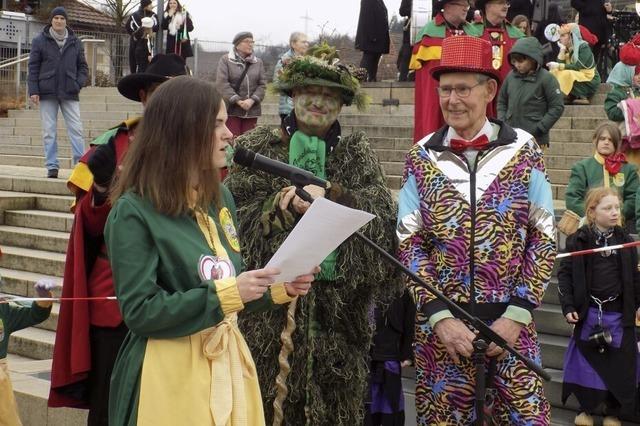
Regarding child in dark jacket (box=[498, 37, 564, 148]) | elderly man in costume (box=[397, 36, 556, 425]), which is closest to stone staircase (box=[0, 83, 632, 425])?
child in dark jacket (box=[498, 37, 564, 148])

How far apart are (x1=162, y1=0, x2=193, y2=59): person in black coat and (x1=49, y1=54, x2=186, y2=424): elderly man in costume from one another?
14.2 metres

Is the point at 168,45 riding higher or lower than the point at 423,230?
higher

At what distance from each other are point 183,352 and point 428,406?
4.53 ft

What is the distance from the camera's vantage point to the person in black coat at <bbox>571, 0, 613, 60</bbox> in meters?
16.3

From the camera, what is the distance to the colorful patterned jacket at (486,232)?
4.19 m

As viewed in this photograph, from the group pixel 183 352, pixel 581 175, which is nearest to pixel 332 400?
pixel 183 352

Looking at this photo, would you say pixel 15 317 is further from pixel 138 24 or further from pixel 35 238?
pixel 138 24

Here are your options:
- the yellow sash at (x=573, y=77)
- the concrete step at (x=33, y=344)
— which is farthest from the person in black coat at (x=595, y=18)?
the concrete step at (x=33, y=344)

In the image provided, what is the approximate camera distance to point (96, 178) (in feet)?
15.1

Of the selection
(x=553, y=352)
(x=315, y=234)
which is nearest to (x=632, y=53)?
(x=553, y=352)

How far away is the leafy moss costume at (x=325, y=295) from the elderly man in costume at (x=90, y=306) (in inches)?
25.1

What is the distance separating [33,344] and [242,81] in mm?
5381

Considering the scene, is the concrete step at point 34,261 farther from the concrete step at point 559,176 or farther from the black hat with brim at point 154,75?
the concrete step at point 559,176

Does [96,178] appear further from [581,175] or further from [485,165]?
[581,175]
